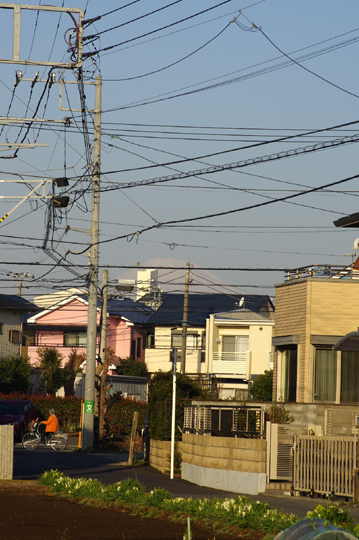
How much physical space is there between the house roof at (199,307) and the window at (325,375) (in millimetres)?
32854

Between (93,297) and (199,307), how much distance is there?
33.5 meters

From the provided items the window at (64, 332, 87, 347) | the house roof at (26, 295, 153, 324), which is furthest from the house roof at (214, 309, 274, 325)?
the window at (64, 332, 87, 347)

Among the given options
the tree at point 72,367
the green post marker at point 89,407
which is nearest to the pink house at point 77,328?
the tree at point 72,367

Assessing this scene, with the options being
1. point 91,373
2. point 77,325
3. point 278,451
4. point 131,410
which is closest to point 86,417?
point 91,373

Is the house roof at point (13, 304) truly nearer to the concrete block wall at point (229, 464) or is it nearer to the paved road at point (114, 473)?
the paved road at point (114, 473)

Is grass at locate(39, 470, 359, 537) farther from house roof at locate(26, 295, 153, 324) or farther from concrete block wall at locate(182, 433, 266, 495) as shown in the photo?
house roof at locate(26, 295, 153, 324)

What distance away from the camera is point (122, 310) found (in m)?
64.2

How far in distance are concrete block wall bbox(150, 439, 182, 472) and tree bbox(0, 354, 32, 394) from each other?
78.3 ft

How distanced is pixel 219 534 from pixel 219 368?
137 ft

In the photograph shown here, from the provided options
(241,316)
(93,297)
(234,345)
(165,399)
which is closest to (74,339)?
(234,345)

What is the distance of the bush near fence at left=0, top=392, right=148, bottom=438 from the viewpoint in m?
35.0

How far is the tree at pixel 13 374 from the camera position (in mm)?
44344

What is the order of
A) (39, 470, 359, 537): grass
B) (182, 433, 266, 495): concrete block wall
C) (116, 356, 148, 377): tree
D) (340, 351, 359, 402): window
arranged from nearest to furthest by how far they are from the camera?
(39, 470, 359, 537): grass
(182, 433, 266, 495): concrete block wall
(340, 351, 359, 402): window
(116, 356, 148, 377): tree

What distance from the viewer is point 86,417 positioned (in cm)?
2659
